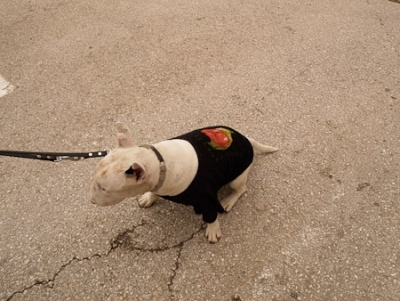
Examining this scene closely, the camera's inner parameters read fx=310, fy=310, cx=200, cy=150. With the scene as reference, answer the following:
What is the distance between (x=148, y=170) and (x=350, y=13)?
481 cm

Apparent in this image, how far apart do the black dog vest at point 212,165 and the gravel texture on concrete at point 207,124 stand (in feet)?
1.67

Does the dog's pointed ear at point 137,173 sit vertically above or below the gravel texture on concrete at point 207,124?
above

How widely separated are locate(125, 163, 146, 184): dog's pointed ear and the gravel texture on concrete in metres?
0.98

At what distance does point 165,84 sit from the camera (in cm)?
391

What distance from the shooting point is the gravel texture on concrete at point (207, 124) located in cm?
246

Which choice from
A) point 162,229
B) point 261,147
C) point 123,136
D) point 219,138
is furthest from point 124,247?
point 261,147

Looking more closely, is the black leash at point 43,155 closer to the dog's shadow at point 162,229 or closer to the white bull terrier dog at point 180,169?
the white bull terrier dog at point 180,169

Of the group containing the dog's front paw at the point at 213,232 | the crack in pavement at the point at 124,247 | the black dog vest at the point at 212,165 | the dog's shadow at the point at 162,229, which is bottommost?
the crack in pavement at the point at 124,247

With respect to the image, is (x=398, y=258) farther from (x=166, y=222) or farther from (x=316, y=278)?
(x=166, y=222)

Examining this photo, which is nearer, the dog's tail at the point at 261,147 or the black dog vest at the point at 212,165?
the black dog vest at the point at 212,165

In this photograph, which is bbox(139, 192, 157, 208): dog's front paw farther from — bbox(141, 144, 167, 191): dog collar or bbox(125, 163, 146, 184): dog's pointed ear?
bbox(125, 163, 146, 184): dog's pointed ear

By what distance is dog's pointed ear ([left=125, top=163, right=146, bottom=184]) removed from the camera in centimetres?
180

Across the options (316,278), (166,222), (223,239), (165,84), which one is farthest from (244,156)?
(165,84)

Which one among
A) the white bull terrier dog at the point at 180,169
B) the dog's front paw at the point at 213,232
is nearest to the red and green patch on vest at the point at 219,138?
the white bull terrier dog at the point at 180,169
